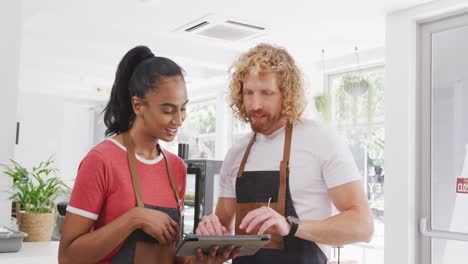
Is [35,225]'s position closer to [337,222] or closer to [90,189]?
[90,189]

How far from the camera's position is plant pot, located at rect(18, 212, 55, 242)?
2543mm

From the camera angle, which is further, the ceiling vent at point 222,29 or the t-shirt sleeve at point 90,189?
the ceiling vent at point 222,29

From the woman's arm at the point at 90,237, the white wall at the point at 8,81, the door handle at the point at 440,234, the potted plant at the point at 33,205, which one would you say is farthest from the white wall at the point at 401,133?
the woman's arm at the point at 90,237

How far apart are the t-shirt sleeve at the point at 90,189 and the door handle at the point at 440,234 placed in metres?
3.12

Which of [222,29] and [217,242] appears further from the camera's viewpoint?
[222,29]

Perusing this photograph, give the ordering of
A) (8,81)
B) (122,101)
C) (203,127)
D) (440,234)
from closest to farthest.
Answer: (122,101) → (8,81) → (440,234) → (203,127)

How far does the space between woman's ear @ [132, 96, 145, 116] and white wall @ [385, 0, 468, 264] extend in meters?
2.98

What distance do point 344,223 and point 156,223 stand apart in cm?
48

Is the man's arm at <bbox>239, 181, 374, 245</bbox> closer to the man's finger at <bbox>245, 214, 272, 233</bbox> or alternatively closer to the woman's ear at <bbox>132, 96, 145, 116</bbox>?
the man's finger at <bbox>245, 214, 272, 233</bbox>

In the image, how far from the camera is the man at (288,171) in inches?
53.5

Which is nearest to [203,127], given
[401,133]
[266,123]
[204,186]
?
[204,186]

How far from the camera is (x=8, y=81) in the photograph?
2.53 metres

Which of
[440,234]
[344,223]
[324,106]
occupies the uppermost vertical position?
[324,106]

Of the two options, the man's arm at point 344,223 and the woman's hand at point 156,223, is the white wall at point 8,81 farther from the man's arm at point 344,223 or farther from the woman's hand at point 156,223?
the man's arm at point 344,223
